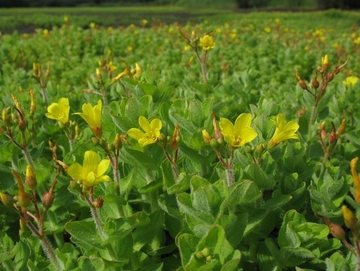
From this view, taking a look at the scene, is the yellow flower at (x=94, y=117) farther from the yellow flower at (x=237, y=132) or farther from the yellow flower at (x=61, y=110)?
the yellow flower at (x=237, y=132)

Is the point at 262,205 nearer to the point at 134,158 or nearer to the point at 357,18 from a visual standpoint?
the point at 134,158

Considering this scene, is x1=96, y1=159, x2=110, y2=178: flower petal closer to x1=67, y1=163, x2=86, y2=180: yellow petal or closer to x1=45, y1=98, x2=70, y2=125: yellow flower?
x1=67, y1=163, x2=86, y2=180: yellow petal

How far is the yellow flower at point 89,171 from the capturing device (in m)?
1.21

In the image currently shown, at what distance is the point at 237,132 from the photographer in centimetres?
130

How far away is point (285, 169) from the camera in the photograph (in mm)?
1613

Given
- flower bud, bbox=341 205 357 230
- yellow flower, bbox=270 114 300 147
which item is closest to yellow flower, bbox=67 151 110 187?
yellow flower, bbox=270 114 300 147

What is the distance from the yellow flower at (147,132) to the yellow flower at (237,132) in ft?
0.67

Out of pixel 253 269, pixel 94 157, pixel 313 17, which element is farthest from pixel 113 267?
pixel 313 17

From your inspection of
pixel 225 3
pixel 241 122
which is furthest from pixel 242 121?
pixel 225 3

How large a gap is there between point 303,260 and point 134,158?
24.8 inches

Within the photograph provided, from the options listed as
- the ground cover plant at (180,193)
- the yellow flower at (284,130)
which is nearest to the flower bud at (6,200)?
the ground cover plant at (180,193)

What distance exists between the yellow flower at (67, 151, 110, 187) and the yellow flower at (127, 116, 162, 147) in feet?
0.43

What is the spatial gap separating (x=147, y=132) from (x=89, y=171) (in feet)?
0.74

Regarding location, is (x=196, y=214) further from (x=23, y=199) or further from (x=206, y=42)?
(x=206, y=42)
